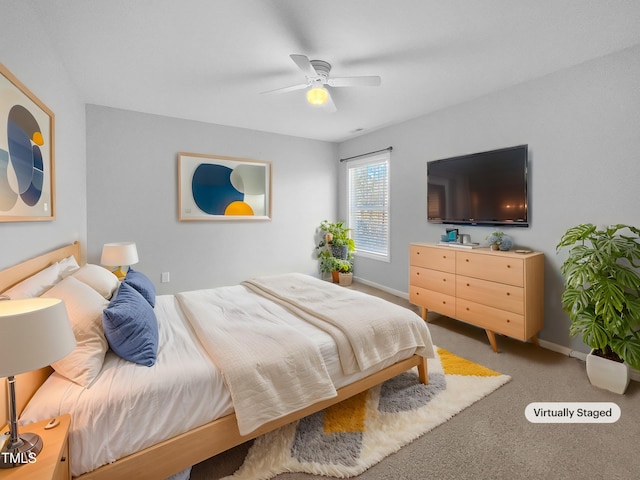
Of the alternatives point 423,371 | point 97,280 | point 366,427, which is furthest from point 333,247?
point 97,280

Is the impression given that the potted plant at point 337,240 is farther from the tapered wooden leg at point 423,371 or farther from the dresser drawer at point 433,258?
the tapered wooden leg at point 423,371

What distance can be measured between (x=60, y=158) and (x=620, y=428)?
4362mm

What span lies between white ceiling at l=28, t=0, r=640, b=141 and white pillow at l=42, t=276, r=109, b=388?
5.70 ft

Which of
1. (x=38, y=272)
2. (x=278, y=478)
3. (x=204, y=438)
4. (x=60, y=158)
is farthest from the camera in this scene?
(x=60, y=158)

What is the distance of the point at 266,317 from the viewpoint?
2217mm

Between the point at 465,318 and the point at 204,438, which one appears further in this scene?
the point at 465,318

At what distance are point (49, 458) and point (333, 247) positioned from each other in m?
4.46

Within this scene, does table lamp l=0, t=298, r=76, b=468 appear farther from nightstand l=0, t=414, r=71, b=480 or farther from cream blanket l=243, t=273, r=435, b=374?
cream blanket l=243, t=273, r=435, b=374

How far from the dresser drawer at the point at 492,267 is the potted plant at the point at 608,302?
0.35 metres

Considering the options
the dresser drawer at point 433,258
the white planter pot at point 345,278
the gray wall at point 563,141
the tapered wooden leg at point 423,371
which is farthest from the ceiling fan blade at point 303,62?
the white planter pot at point 345,278

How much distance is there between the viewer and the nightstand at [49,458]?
95 centimetres

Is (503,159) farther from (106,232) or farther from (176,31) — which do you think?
(106,232)

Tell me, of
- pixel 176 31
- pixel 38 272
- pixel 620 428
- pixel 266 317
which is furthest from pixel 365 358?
pixel 176 31

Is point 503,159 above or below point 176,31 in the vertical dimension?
below
